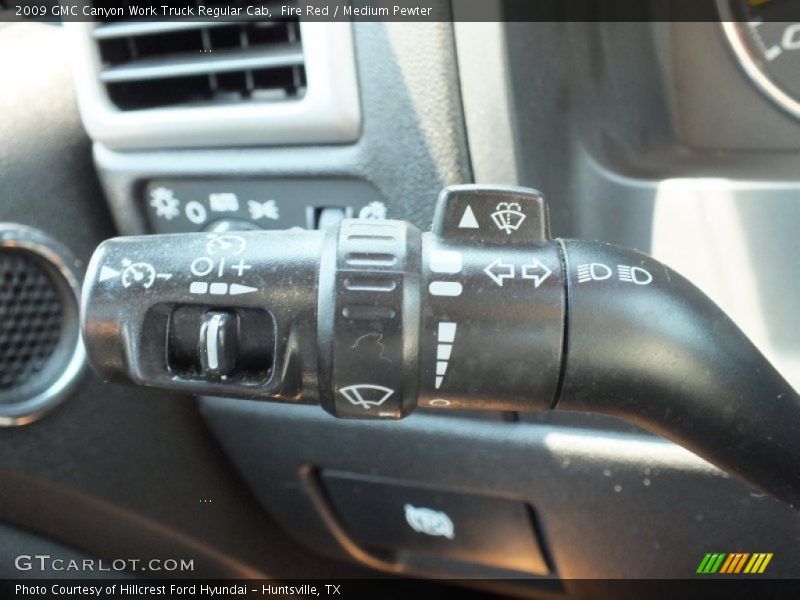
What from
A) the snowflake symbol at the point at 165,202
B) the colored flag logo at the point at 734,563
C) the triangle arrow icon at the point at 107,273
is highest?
the triangle arrow icon at the point at 107,273

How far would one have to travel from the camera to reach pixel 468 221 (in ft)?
Result: 1.37

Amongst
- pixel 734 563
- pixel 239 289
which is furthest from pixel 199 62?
pixel 734 563

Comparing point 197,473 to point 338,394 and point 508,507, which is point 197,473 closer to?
point 508,507

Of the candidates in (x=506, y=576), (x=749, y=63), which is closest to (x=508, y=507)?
(x=506, y=576)

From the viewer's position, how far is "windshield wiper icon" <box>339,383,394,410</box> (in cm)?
39

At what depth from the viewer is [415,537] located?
2.95 feet

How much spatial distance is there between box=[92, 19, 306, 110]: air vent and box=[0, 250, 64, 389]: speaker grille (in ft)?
0.60

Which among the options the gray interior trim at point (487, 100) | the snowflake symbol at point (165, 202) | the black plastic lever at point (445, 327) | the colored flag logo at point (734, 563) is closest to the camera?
the black plastic lever at point (445, 327)

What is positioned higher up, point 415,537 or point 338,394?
point 338,394

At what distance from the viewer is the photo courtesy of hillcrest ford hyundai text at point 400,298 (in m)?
0.41

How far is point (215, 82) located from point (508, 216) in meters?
0.43

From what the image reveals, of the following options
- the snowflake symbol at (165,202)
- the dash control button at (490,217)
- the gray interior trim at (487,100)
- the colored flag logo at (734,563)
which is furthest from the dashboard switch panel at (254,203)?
the colored flag logo at (734,563)

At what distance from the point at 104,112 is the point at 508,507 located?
54cm

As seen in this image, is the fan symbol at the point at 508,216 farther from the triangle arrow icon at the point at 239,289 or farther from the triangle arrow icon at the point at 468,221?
the triangle arrow icon at the point at 239,289
